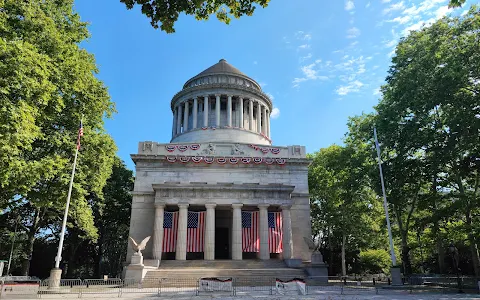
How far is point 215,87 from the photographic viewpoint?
42.7 metres

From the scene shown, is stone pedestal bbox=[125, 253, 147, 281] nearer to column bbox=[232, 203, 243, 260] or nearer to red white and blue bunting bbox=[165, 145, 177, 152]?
column bbox=[232, 203, 243, 260]

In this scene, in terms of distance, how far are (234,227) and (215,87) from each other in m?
21.4

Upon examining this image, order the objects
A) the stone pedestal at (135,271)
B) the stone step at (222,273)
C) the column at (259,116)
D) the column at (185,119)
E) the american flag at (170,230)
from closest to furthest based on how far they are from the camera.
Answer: the stone pedestal at (135,271)
the stone step at (222,273)
the american flag at (170,230)
the column at (185,119)
the column at (259,116)

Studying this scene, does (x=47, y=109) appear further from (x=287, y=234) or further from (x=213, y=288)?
(x=287, y=234)

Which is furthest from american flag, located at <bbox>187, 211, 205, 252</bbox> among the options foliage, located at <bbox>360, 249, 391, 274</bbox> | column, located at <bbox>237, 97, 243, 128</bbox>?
foliage, located at <bbox>360, 249, 391, 274</bbox>

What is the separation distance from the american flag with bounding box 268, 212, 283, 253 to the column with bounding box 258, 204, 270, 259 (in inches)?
17.8

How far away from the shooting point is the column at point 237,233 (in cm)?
2658

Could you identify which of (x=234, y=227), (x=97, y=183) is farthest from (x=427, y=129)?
(x=97, y=183)

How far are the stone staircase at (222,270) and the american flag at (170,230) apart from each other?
1548 mm

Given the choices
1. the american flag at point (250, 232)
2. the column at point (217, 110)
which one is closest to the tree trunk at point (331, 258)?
the american flag at point (250, 232)

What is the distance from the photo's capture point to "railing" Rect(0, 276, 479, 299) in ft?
54.7

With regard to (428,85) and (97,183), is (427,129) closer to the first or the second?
(428,85)

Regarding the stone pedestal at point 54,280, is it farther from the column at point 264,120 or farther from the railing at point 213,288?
the column at point 264,120

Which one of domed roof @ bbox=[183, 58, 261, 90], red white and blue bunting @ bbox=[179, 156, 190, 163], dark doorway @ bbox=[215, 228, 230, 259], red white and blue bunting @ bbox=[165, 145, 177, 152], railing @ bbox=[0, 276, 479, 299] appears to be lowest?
railing @ bbox=[0, 276, 479, 299]
